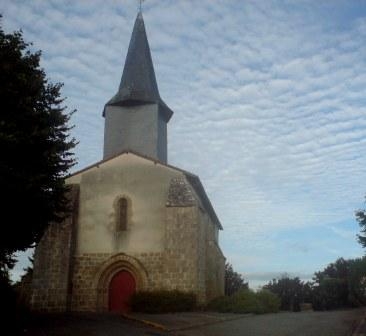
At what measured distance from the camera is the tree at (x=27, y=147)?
12688 mm

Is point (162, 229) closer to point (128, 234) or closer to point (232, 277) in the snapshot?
point (128, 234)

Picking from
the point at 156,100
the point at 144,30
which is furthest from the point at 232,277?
the point at 144,30

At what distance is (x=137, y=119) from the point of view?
27828 millimetres

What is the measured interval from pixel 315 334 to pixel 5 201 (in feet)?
30.2

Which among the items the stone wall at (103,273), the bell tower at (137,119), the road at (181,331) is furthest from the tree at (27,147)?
the bell tower at (137,119)

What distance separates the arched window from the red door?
2119 millimetres

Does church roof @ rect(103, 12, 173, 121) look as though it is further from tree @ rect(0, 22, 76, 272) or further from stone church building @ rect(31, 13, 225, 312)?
tree @ rect(0, 22, 76, 272)

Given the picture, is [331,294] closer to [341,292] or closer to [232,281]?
[341,292]

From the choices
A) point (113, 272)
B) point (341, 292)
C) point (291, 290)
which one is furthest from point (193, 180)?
point (341, 292)

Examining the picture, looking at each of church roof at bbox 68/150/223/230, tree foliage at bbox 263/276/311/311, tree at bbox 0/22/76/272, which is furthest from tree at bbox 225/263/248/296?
tree at bbox 0/22/76/272

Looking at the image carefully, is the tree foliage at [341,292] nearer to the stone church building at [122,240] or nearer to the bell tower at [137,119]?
the stone church building at [122,240]

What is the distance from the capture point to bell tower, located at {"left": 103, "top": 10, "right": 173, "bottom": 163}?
2733 centimetres

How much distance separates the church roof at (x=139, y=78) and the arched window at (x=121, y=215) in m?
7.60

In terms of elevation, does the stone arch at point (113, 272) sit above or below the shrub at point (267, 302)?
above
